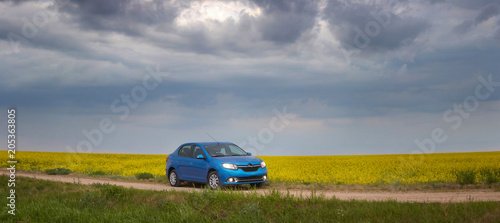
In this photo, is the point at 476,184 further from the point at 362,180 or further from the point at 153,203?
the point at 153,203

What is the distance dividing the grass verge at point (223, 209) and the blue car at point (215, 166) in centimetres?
289

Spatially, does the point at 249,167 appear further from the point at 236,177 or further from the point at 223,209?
the point at 223,209

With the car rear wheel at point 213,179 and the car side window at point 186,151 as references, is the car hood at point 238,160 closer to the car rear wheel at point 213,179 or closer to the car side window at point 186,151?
the car rear wheel at point 213,179

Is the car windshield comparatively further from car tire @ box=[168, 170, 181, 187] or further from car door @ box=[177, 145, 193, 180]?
car tire @ box=[168, 170, 181, 187]

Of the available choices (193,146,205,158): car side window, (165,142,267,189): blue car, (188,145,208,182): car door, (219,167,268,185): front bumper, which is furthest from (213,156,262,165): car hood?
(193,146,205,158): car side window

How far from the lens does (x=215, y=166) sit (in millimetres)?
15875

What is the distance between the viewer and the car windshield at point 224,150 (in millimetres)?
16886

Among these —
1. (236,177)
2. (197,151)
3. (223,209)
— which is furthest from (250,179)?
(223,209)

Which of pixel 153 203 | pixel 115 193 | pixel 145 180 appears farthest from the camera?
pixel 145 180

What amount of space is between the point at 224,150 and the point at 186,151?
1878mm

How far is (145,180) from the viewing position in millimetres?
22266

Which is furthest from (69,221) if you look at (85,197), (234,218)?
(234,218)

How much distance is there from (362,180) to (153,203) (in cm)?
1054

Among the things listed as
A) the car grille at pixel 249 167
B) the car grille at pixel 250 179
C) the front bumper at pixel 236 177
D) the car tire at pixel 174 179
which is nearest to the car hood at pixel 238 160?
the car grille at pixel 249 167
